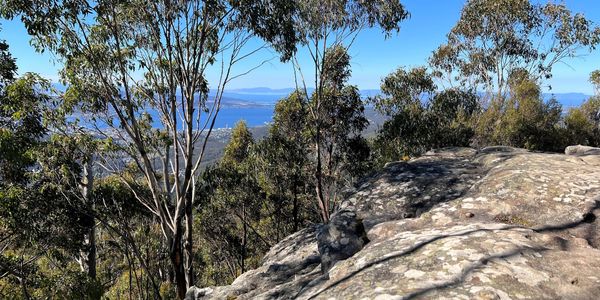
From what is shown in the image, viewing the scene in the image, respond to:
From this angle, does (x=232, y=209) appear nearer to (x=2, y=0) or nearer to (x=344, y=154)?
(x=344, y=154)

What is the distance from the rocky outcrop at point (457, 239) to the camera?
12.8ft

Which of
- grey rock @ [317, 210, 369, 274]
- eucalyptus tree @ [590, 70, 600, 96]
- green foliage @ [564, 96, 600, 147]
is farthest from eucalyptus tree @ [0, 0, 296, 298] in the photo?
eucalyptus tree @ [590, 70, 600, 96]

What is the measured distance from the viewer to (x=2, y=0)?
8.73 m

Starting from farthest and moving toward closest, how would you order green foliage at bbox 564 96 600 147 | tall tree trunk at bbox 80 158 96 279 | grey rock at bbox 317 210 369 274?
green foliage at bbox 564 96 600 147 < tall tree trunk at bbox 80 158 96 279 < grey rock at bbox 317 210 369 274

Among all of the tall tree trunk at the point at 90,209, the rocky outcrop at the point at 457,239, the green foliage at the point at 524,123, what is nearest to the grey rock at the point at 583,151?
the rocky outcrop at the point at 457,239

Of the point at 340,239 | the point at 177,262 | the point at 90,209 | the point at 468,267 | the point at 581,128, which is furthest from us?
the point at 581,128

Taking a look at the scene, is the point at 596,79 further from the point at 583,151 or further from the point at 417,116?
the point at 583,151

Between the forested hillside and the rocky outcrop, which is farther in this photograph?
the forested hillside

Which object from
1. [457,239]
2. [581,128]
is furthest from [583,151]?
[581,128]

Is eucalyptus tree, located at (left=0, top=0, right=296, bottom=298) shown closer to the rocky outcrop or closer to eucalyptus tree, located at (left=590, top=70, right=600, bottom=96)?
the rocky outcrop

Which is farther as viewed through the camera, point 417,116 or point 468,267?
point 417,116

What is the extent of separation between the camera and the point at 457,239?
470cm

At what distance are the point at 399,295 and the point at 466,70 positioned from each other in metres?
32.3

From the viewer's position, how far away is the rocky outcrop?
12.8 feet
